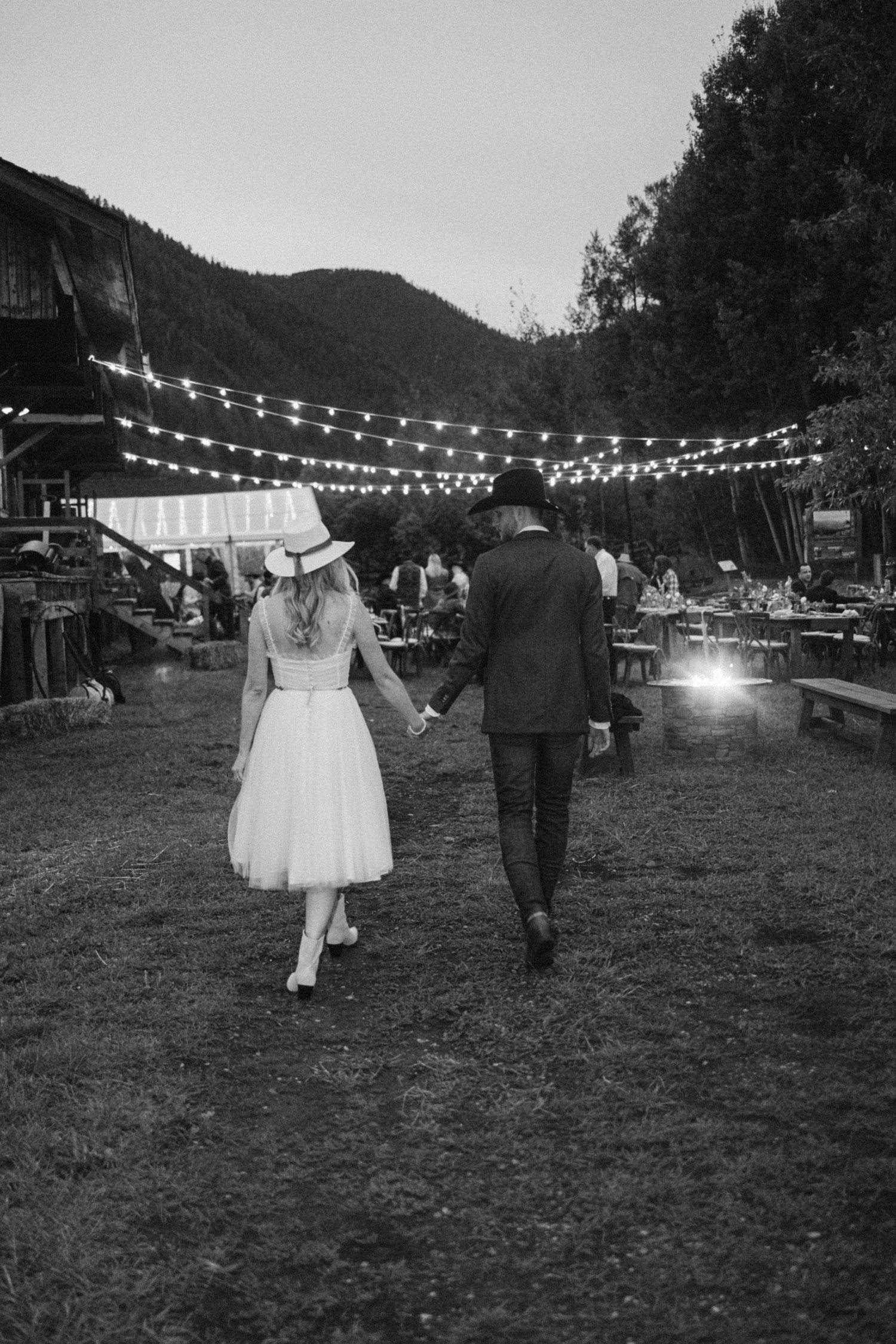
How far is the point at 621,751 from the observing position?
29.1ft

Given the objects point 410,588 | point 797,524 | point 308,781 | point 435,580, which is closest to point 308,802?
point 308,781

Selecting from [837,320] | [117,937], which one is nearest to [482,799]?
[117,937]

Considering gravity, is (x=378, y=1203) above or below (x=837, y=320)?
below

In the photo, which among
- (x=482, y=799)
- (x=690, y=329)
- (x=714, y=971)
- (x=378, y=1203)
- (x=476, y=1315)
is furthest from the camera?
(x=690, y=329)

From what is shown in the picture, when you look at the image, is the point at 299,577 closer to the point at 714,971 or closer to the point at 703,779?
the point at 714,971

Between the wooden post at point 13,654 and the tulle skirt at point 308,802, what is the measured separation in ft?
30.1

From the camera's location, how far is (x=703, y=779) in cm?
870

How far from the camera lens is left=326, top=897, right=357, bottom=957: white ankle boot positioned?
4957 millimetres

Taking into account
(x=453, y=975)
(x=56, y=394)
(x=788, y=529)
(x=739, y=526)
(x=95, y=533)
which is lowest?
(x=453, y=975)

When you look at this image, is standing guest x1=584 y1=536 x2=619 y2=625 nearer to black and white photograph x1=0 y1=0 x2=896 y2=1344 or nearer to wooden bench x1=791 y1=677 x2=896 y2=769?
black and white photograph x1=0 y1=0 x2=896 y2=1344

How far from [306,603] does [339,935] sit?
1.52m

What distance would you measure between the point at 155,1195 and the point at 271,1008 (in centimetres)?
139

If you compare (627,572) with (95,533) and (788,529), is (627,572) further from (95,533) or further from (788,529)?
(788,529)

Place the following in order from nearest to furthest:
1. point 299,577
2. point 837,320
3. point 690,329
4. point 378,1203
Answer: point 378,1203
point 299,577
point 837,320
point 690,329
